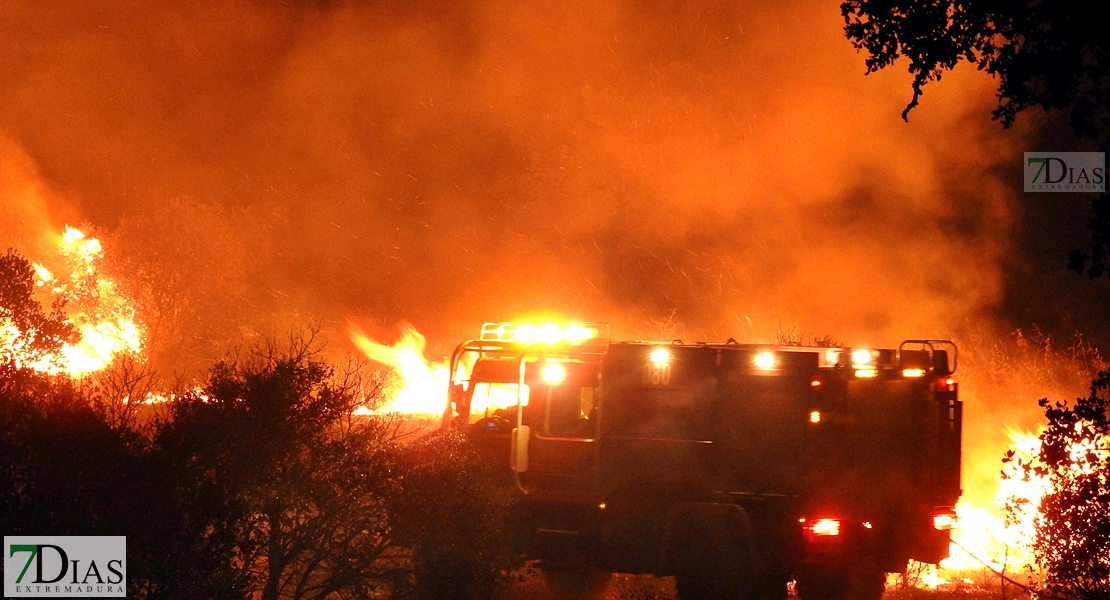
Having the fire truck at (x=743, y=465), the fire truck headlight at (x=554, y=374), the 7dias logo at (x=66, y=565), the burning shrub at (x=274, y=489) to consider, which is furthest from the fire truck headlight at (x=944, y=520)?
the 7dias logo at (x=66, y=565)

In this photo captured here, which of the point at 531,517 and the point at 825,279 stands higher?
the point at 825,279

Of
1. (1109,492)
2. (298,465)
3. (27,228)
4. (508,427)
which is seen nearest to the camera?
(1109,492)

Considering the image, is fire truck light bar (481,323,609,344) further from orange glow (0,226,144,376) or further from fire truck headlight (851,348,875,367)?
orange glow (0,226,144,376)

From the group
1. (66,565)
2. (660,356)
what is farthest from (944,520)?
(66,565)

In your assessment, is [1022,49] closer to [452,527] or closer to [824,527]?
[824,527]

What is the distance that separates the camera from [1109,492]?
9.26 m

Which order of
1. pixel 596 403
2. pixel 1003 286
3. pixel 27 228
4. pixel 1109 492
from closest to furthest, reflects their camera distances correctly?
pixel 1109 492
pixel 596 403
pixel 1003 286
pixel 27 228

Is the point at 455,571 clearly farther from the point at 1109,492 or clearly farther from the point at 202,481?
the point at 1109,492

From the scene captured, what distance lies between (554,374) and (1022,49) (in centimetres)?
523

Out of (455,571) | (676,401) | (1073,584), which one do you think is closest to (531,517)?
(455,571)

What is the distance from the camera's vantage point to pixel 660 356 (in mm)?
10555

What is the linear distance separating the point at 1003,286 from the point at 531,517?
38229mm

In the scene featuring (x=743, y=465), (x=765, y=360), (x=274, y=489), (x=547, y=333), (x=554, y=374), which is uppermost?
(x=547, y=333)

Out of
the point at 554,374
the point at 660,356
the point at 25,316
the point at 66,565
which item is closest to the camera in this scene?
the point at 66,565
